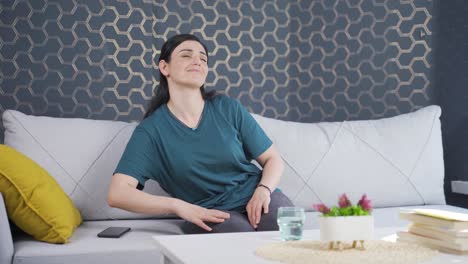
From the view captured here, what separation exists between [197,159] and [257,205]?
0.29 meters

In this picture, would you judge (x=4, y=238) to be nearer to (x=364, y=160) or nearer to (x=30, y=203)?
(x=30, y=203)

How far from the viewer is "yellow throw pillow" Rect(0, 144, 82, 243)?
228 cm

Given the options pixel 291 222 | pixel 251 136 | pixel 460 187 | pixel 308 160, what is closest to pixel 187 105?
pixel 251 136

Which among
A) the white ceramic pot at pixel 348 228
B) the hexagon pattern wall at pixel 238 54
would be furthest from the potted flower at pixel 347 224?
the hexagon pattern wall at pixel 238 54

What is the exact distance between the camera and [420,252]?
5.24 ft

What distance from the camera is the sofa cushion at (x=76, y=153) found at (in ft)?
9.32

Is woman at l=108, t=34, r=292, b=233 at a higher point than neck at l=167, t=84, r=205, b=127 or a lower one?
lower

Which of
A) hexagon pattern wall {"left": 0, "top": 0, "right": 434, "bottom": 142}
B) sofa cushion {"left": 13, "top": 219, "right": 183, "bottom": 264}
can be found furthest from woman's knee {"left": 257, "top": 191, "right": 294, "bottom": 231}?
hexagon pattern wall {"left": 0, "top": 0, "right": 434, "bottom": 142}

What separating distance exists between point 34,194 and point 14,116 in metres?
0.69

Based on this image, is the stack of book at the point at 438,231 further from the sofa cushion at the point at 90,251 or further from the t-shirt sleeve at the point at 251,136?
the t-shirt sleeve at the point at 251,136

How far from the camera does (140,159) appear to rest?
103 inches

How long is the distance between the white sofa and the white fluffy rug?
92 cm

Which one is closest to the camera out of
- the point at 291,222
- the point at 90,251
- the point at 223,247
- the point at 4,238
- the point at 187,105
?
the point at 223,247

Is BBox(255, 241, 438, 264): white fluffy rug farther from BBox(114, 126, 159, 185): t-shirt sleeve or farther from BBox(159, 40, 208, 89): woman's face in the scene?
BBox(159, 40, 208, 89): woman's face
